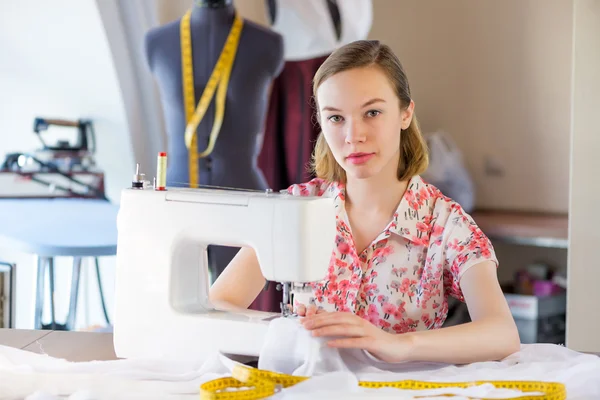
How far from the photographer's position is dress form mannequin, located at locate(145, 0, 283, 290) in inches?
129

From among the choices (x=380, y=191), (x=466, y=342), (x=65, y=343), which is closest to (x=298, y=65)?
(x=380, y=191)

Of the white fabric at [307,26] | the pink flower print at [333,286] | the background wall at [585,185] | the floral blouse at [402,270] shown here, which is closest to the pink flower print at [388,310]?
the floral blouse at [402,270]

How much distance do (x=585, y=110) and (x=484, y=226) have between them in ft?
3.16

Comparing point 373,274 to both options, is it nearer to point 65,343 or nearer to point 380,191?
point 380,191

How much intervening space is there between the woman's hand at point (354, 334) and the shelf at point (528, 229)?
2.29 m

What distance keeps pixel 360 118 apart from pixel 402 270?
0.34m

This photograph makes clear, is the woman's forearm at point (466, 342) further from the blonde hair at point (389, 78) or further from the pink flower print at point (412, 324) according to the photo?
the blonde hair at point (389, 78)

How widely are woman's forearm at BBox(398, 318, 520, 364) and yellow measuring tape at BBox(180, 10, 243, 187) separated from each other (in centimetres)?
185

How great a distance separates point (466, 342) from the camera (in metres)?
1.54

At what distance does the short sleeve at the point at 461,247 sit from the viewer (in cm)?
172

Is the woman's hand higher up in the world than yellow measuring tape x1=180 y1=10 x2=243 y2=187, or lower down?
lower down

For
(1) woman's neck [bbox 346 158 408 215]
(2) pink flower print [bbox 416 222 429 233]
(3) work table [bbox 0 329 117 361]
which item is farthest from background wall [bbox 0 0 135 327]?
(2) pink flower print [bbox 416 222 429 233]

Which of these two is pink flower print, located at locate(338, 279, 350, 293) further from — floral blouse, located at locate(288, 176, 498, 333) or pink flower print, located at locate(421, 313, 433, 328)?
pink flower print, located at locate(421, 313, 433, 328)

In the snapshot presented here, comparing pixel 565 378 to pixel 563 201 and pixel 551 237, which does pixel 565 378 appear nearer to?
pixel 551 237
